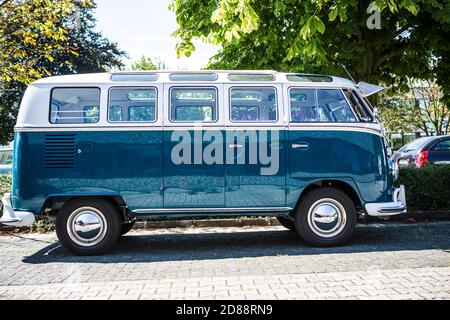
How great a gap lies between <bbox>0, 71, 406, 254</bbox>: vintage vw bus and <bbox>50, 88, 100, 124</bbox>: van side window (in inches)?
0.6

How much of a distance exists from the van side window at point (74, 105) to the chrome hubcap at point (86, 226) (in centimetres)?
135

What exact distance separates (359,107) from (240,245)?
2894 millimetres

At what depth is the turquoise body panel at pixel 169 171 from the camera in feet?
22.3

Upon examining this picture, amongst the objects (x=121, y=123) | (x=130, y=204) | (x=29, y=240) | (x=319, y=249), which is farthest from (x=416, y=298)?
(x=29, y=240)

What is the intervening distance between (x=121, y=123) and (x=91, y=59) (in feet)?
82.5

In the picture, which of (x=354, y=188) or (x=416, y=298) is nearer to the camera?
(x=416, y=298)

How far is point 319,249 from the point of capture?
275 inches

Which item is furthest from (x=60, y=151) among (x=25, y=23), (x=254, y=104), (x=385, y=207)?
(x=25, y=23)

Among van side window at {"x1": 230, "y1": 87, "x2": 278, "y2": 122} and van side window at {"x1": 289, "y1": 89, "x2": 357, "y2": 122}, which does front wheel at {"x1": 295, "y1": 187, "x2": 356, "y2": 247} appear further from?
van side window at {"x1": 230, "y1": 87, "x2": 278, "y2": 122}

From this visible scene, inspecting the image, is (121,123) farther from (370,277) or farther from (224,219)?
(370,277)

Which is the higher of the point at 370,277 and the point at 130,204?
the point at 130,204

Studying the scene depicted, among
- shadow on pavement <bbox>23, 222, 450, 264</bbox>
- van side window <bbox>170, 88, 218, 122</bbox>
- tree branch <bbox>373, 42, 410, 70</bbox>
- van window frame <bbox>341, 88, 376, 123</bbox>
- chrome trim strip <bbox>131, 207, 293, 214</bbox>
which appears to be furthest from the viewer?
tree branch <bbox>373, 42, 410, 70</bbox>

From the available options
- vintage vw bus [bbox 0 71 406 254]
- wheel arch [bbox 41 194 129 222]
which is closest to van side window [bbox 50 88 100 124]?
vintage vw bus [bbox 0 71 406 254]

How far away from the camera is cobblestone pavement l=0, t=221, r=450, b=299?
4.83 metres
